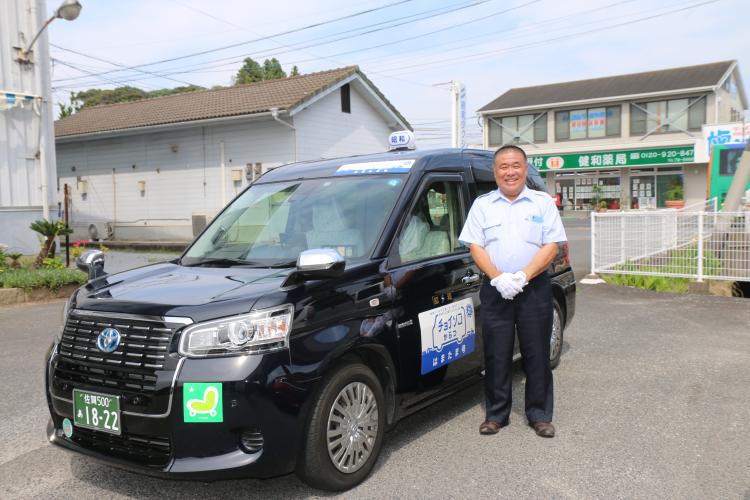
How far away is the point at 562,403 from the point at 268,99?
17554 mm

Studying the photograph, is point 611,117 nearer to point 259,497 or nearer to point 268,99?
point 268,99

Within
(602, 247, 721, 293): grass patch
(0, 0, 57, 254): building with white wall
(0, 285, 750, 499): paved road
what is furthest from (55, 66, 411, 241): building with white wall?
(0, 285, 750, 499): paved road

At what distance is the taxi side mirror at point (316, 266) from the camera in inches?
126

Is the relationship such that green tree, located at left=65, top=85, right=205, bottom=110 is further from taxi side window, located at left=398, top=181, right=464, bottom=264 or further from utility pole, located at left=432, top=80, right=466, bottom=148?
taxi side window, located at left=398, top=181, right=464, bottom=264

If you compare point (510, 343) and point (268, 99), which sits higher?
point (268, 99)

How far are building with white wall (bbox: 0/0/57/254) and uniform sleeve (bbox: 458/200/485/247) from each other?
11.3 meters

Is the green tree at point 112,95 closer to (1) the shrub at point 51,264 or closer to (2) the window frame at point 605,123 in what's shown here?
(2) the window frame at point 605,123

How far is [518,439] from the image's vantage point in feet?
13.8

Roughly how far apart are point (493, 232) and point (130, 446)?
243 cm

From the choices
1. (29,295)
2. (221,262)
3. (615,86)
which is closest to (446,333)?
(221,262)

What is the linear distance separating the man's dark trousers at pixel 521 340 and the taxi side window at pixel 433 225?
434 millimetres

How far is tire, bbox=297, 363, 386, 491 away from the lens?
3174 millimetres

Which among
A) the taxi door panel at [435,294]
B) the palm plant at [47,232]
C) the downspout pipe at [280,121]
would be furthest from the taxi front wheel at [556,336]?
the downspout pipe at [280,121]

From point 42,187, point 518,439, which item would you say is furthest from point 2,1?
point 518,439
